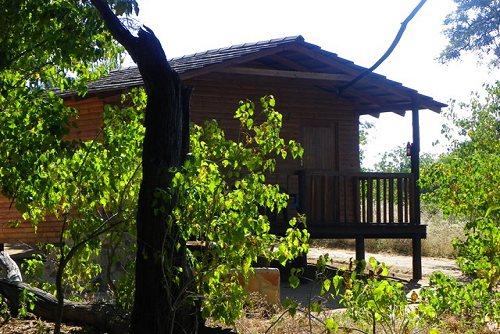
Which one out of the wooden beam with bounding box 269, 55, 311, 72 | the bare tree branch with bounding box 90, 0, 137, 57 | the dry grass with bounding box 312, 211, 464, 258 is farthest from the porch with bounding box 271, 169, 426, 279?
the bare tree branch with bounding box 90, 0, 137, 57

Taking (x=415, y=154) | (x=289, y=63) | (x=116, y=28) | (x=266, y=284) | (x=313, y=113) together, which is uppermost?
(x=289, y=63)

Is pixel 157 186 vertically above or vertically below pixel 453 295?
above

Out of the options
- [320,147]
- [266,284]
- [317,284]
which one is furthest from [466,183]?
[320,147]

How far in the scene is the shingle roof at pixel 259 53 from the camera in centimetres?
1492

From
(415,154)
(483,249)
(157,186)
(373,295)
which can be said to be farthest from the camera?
(415,154)

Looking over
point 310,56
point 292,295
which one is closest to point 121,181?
point 292,295

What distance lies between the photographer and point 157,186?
6.25 meters

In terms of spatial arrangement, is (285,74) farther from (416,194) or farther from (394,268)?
(394,268)

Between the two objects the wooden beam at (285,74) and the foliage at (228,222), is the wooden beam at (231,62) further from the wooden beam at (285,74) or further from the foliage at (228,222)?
the foliage at (228,222)

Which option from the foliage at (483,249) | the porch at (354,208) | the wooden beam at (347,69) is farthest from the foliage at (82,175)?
the wooden beam at (347,69)

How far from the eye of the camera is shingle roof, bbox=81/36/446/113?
14.9 metres

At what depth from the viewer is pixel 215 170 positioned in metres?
5.55

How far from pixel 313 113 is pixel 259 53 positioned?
3841 millimetres

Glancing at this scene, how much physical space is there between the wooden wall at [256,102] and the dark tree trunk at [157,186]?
9.45 m
